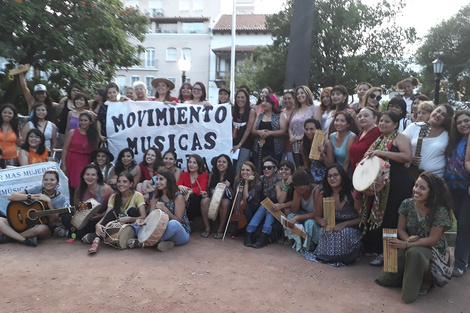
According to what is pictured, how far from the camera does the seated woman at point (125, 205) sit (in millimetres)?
5777

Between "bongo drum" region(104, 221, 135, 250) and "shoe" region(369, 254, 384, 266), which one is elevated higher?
"bongo drum" region(104, 221, 135, 250)

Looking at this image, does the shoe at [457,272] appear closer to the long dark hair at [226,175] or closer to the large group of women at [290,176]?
the large group of women at [290,176]

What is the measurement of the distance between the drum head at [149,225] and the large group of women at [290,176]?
81 mm

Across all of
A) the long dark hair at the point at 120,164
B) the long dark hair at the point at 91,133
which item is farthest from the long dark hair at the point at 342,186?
the long dark hair at the point at 91,133

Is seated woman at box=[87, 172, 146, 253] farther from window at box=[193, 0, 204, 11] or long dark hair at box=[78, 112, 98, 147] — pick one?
window at box=[193, 0, 204, 11]

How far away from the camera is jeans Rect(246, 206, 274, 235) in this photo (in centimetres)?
586

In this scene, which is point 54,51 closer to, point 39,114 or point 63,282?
point 39,114

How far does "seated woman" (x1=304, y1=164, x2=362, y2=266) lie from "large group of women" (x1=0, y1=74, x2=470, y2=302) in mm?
13

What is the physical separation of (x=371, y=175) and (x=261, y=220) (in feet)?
6.10

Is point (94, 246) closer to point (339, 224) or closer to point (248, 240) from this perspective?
point (248, 240)

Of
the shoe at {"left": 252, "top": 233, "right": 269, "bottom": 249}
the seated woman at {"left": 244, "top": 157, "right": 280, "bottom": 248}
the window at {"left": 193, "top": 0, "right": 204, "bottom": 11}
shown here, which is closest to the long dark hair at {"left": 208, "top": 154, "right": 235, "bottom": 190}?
the seated woman at {"left": 244, "top": 157, "right": 280, "bottom": 248}

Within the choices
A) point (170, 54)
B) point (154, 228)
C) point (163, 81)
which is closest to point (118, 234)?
point (154, 228)

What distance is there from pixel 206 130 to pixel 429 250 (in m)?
4.02

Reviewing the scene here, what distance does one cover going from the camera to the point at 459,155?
481 cm
